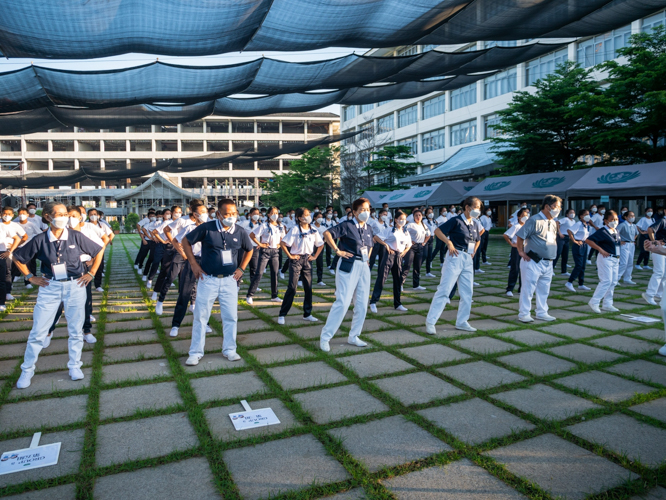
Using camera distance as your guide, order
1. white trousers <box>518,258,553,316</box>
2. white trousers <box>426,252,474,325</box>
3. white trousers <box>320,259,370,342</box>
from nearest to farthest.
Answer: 1. white trousers <box>320,259,370,342</box>
2. white trousers <box>426,252,474,325</box>
3. white trousers <box>518,258,553,316</box>

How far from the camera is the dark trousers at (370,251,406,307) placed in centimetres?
793

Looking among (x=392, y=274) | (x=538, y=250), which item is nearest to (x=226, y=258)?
(x=392, y=274)

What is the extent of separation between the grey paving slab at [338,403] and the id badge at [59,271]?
2668 mm

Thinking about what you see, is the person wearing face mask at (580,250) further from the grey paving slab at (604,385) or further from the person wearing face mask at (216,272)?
the person wearing face mask at (216,272)

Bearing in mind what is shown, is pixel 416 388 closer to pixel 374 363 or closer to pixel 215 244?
pixel 374 363

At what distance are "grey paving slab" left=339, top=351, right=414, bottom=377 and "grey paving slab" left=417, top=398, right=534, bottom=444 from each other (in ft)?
3.22

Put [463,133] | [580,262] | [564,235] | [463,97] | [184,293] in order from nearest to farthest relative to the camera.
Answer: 1. [184,293]
2. [580,262]
3. [564,235]
4. [463,97]
5. [463,133]

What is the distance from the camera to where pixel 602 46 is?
2611cm

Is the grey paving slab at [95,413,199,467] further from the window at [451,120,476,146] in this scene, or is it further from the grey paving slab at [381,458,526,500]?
the window at [451,120,476,146]

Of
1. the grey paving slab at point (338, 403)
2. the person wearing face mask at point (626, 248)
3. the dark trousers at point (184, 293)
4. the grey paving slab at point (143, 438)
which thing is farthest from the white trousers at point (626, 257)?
the grey paving slab at point (143, 438)

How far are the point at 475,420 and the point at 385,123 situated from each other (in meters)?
47.3

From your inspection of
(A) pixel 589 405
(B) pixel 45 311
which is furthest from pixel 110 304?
(A) pixel 589 405

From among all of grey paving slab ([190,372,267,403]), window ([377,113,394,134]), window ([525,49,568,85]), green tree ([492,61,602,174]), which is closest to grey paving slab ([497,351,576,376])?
grey paving slab ([190,372,267,403])

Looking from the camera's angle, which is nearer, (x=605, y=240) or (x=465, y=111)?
(x=605, y=240)
